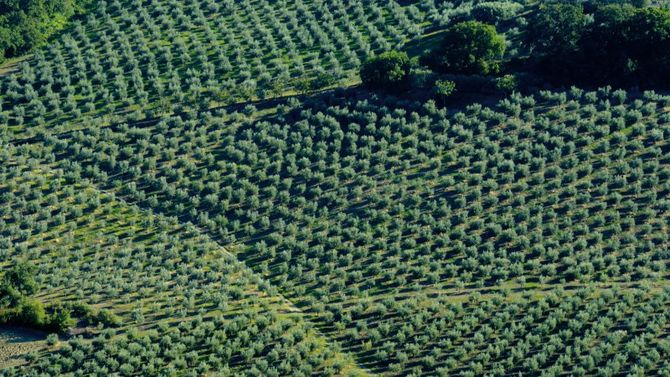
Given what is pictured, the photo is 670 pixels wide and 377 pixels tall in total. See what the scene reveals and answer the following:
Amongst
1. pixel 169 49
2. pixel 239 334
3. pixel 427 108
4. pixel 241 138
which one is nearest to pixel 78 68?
pixel 169 49

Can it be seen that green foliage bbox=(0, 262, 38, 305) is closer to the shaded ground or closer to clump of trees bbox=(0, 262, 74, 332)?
clump of trees bbox=(0, 262, 74, 332)

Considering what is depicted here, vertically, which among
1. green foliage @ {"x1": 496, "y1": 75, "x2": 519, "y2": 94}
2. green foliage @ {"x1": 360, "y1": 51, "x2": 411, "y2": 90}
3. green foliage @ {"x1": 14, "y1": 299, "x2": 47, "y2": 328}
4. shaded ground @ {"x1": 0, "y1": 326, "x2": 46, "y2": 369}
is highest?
green foliage @ {"x1": 360, "y1": 51, "x2": 411, "y2": 90}

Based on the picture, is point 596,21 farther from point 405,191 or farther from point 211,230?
point 211,230

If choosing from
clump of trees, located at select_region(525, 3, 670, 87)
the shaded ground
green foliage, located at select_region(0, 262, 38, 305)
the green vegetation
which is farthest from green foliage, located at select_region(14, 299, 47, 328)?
clump of trees, located at select_region(525, 3, 670, 87)

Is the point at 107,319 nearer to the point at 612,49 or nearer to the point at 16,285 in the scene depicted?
the point at 16,285

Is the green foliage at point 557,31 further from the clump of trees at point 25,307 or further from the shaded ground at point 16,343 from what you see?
the shaded ground at point 16,343
